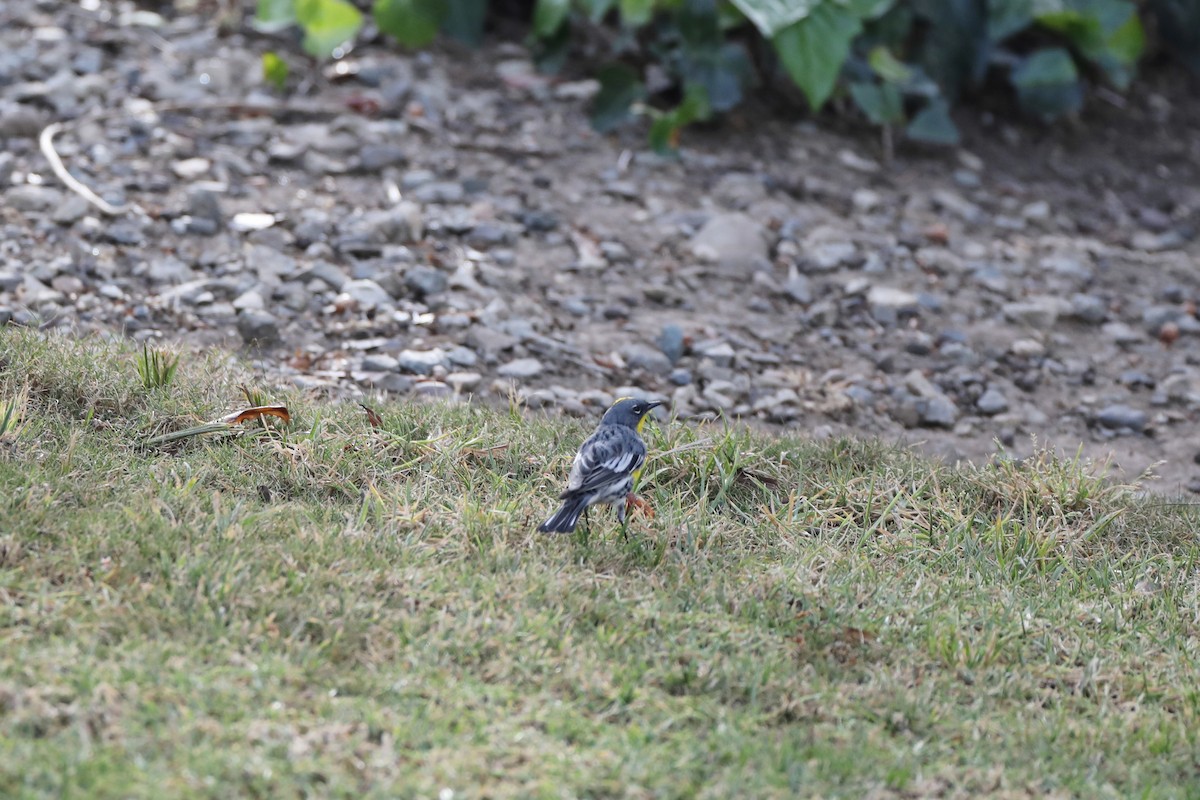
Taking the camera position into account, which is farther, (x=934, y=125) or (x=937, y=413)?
(x=934, y=125)

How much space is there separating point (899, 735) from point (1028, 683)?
1.71ft

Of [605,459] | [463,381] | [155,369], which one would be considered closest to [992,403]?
[463,381]

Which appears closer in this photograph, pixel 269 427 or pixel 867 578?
pixel 867 578

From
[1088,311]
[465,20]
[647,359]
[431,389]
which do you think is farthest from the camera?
[465,20]

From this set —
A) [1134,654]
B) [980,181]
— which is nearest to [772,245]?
[980,181]

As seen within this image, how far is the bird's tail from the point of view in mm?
4039

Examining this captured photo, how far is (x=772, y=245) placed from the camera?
7199mm

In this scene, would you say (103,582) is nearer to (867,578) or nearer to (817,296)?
(867,578)

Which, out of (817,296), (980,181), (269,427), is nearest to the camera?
(269,427)

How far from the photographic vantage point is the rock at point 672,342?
603cm

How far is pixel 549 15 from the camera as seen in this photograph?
26.4 ft

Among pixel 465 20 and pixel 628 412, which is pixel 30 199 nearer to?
pixel 465 20

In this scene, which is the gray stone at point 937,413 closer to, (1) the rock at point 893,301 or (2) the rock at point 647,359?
(1) the rock at point 893,301

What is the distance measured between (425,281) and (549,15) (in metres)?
2.64
